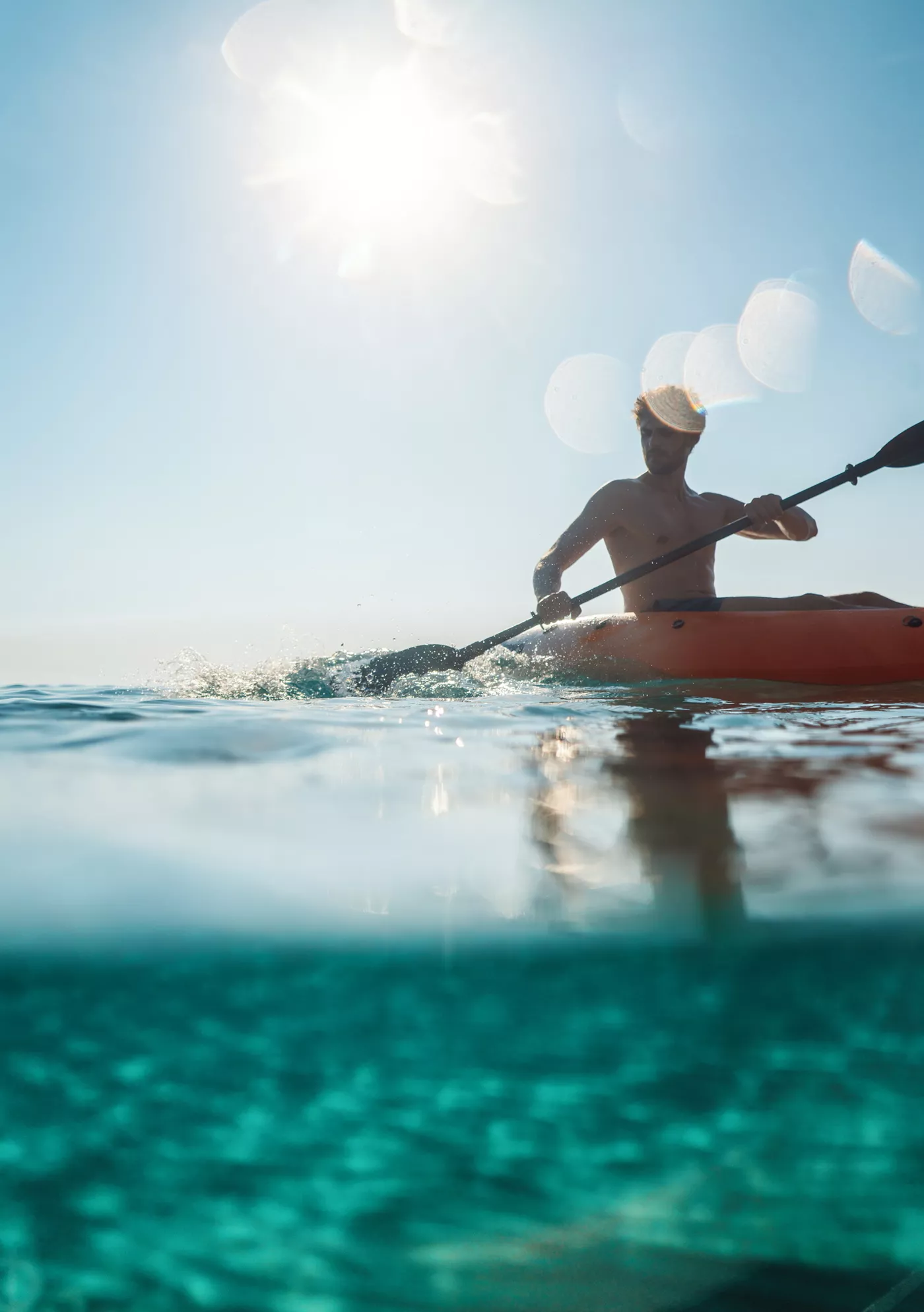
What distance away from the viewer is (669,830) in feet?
4.28

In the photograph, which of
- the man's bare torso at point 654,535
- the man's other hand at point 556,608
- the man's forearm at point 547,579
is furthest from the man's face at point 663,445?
the man's other hand at point 556,608

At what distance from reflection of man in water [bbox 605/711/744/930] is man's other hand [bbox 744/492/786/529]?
454 centimetres

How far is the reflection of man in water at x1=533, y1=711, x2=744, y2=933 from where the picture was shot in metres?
0.94

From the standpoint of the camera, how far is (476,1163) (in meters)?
0.60

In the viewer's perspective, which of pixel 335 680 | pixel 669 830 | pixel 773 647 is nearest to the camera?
pixel 669 830

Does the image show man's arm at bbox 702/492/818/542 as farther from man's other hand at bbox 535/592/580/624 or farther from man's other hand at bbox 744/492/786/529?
man's other hand at bbox 535/592/580/624

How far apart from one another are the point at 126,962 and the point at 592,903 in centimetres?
51

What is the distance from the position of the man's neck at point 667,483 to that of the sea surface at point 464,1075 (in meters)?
5.87

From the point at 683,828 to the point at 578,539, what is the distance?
549 cm

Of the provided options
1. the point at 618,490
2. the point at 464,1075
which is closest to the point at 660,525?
the point at 618,490

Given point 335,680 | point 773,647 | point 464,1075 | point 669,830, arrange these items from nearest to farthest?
point 464,1075, point 669,830, point 773,647, point 335,680

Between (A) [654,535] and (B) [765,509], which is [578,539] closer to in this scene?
(A) [654,535]

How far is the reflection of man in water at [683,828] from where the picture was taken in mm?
943

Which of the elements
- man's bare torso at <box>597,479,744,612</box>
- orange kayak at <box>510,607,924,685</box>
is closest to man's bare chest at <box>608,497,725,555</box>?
man's bare torso at <box>597,479,744,612</box>
